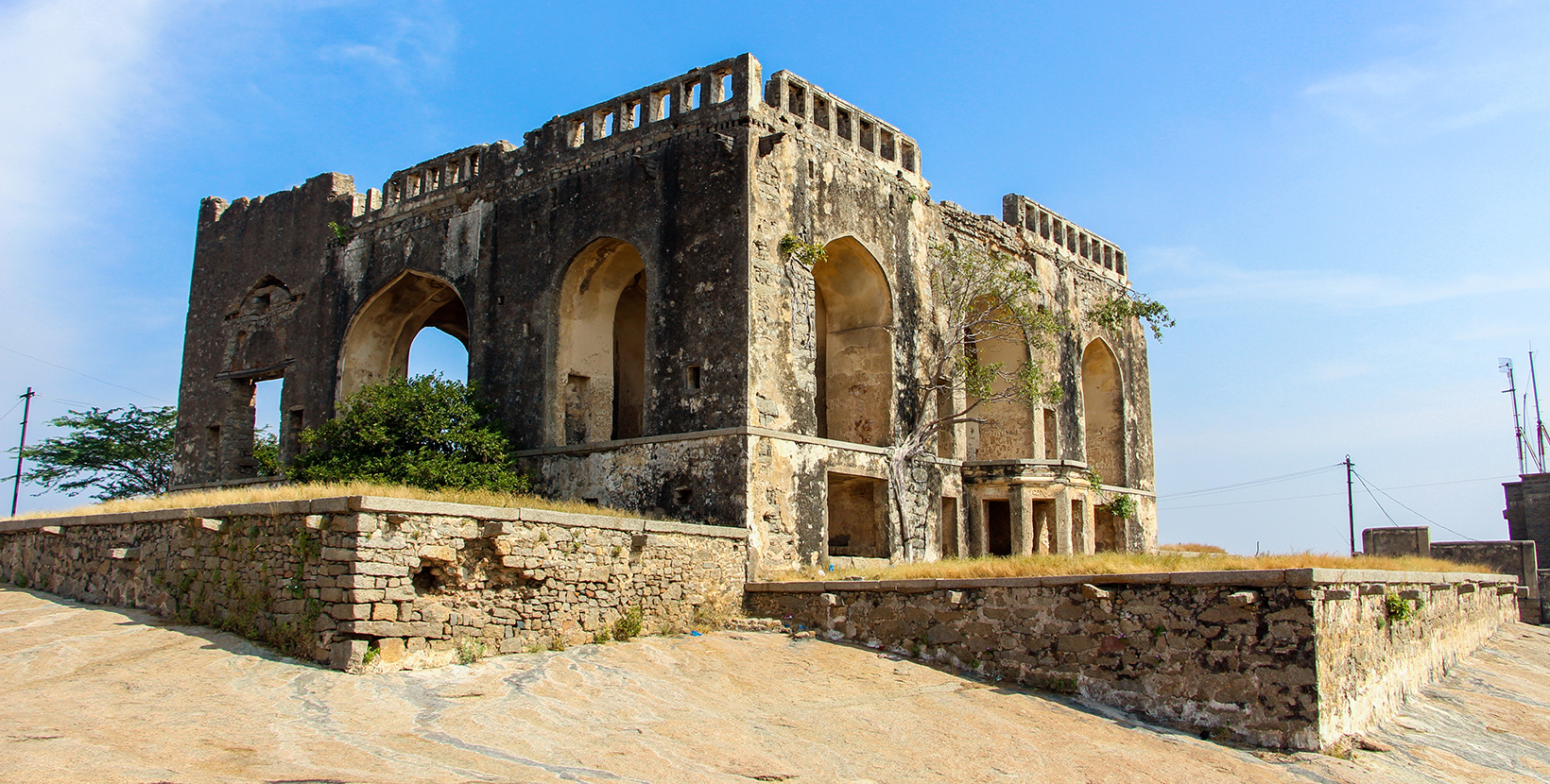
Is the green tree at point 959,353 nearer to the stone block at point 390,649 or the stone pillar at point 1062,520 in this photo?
the stone pillar at point 1062,520

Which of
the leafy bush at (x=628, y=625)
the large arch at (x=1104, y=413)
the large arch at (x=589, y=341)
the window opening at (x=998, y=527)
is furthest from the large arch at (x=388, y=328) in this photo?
the large arch at (x=1104, y=413)

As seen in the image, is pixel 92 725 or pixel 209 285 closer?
pixel 92 725

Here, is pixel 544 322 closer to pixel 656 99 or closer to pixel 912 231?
pixel 656 99

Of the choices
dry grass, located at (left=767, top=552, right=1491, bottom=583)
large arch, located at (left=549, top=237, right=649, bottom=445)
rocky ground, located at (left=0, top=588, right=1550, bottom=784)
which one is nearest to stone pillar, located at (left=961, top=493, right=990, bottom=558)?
dry grass, located at (left=767, top=552, right=1491, bottom=583)

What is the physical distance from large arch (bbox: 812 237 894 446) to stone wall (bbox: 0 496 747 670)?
418 cm

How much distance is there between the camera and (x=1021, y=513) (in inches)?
719

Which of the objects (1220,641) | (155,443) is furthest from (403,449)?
(155,443)

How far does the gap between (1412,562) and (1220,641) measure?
24.9ft

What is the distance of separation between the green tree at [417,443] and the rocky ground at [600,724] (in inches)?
179

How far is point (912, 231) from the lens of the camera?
1816 centimetres

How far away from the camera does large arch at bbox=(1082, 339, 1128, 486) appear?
24.1 meters

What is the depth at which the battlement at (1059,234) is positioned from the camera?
72.9ft

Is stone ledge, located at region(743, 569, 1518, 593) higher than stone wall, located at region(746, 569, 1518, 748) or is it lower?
higher

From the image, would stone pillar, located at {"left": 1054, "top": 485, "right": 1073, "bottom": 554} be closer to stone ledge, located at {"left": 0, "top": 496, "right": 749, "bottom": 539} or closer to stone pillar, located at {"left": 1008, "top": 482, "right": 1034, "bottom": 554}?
stone pillar, located at {"left": 1008, "top": 482, "right": 1034, "bottom": 554}
